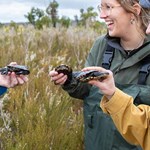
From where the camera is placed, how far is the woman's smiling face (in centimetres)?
290

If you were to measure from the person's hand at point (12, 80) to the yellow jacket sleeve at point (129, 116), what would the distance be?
0.70 metres

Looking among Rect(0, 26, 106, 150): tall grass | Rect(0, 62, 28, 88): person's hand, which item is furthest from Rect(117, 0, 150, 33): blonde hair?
Rect(0, 26, 106, 150): tall grass

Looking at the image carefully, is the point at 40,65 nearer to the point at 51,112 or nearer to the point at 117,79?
the point at 51,112

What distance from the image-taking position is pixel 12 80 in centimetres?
270

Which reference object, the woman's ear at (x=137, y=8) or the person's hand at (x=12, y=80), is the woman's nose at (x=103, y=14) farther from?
the person's hand at (x=12, y=80)

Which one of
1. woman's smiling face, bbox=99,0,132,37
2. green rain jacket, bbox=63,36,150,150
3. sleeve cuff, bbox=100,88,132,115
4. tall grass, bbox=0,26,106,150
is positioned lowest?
tall grass, bbox=0,26,106,150

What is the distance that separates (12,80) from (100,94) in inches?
25.8

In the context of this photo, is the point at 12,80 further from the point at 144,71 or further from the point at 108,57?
the point at 144,71

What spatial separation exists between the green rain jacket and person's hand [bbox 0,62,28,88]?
0.42 m

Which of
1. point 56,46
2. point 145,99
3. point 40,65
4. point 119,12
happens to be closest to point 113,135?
point 145,99

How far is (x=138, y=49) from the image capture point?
9.41 ft

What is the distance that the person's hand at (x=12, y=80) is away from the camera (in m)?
2.67

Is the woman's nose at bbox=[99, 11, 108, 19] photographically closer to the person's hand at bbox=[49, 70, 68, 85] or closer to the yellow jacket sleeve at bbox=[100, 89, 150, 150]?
the person's hand at bbox=[49, 70, 68, 85]

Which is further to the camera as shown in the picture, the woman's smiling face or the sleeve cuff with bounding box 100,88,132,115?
the woman's smiling face
